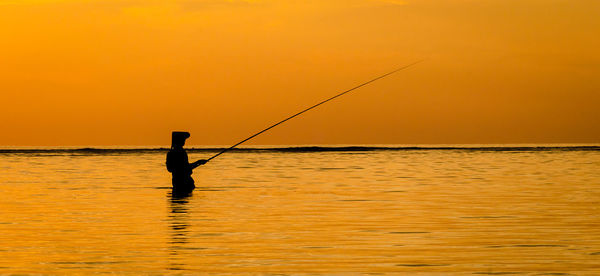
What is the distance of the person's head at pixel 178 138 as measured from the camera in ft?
75.7

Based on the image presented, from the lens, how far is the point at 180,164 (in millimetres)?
23172

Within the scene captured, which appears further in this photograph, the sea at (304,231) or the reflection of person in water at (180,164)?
the reflection of person in water at (180,164)

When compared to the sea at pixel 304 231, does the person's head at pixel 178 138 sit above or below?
above

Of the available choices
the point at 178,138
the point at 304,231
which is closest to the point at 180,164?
the point at 178,138

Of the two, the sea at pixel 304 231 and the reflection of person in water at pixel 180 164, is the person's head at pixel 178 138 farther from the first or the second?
the sea at pixel 304 231

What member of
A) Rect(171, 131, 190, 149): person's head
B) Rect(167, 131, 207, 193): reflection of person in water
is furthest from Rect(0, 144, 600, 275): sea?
Rect(171, 131, 190, 149): person's head

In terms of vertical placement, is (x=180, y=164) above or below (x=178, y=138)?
below

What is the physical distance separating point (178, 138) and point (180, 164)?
1.91ft

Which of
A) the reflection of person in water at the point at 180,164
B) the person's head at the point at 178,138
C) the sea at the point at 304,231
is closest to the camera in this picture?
the sea at the point at 304,231

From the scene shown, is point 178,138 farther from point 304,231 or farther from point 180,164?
point 304,231

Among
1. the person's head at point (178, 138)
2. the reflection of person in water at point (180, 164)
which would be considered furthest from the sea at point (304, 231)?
the person's head at point (178, 138)

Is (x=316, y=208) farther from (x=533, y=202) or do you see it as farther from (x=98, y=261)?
(x=98, y=261)

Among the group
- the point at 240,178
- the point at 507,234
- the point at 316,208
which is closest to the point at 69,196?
the point at 316,208

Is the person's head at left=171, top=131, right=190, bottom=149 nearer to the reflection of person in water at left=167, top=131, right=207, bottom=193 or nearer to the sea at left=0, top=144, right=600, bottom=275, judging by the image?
the reflection of person in water at left=167, top=131, right=207, bottom=193
